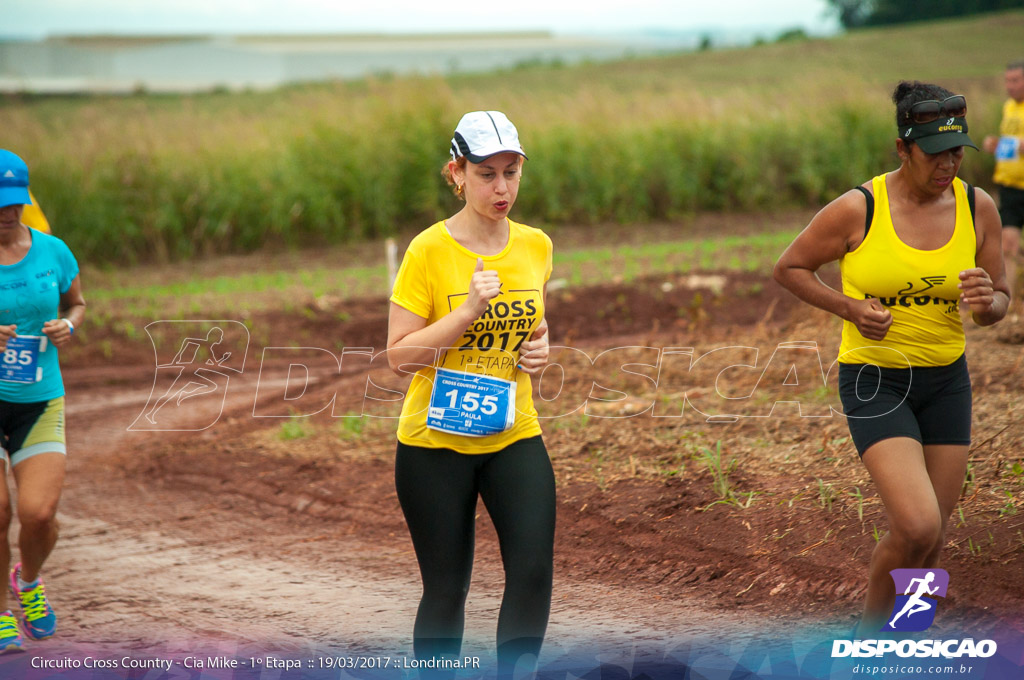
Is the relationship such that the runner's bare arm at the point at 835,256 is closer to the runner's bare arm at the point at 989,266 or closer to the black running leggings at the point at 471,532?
the runner's bare arm at the point at 989,266

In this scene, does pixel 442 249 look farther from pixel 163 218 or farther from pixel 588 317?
pixel 163 218

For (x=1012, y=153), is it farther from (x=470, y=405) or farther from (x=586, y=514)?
(x=470, y=405)

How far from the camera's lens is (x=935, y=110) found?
151 inches

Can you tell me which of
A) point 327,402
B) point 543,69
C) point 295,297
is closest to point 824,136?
point 295,297

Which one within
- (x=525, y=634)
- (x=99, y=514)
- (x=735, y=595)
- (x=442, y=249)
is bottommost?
(x=99, y=514)

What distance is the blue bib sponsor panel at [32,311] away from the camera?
15.7ft

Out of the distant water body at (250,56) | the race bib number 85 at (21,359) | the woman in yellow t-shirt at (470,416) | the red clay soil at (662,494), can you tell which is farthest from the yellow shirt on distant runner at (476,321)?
the distant water body at (250,56)

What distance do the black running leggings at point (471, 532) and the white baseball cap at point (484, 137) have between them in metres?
1.08

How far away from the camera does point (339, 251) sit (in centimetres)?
1873

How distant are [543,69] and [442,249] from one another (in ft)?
143

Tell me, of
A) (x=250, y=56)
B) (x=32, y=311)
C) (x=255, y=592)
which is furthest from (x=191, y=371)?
(x=250, y=56)

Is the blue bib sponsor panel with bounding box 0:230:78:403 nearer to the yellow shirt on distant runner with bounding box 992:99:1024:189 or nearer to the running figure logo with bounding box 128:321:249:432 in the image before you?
the running figure logo with bounding box 128:321:249:432

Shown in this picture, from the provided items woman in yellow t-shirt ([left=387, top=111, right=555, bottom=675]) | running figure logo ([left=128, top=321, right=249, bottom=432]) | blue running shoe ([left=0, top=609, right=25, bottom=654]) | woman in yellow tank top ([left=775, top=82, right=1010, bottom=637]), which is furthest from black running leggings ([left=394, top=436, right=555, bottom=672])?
running figure logo ([left=128, top=321, right=249, bottom=432])

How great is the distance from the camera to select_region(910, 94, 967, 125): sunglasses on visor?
385 cm
